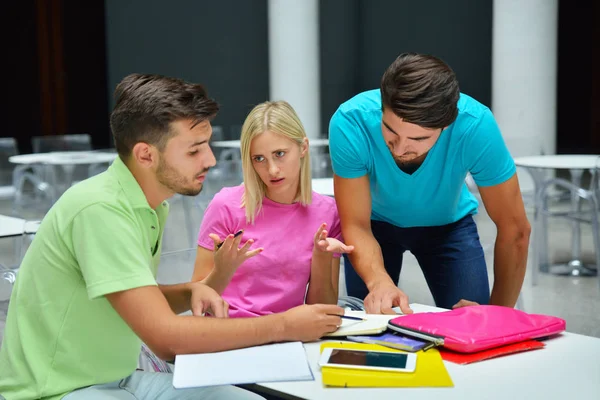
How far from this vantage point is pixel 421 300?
15.8 feet

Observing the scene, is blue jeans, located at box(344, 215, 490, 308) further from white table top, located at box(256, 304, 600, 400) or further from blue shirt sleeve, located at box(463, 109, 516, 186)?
white table top, located at box(256, 304, 600, 400)

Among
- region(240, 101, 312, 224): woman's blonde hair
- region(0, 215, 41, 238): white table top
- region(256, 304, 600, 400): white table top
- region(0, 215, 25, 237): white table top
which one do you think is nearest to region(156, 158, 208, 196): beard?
region(256, 304, 600, 400): white table top

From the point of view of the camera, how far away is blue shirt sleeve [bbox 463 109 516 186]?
2316mm

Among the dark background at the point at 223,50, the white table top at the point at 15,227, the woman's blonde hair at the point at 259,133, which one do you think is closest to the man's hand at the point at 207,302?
the woman's blonde hair at the point at 259,133

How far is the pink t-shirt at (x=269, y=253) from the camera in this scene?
2.44 m

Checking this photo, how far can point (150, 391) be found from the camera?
1.77 metres

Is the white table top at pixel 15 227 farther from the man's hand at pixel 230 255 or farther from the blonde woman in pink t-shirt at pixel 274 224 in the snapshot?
the man's hand at pixel 230 255

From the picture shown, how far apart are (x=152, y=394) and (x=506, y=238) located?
1249mm

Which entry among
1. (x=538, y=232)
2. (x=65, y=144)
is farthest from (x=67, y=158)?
(x=538, y=232)

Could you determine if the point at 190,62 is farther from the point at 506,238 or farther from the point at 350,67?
the point at 506,238

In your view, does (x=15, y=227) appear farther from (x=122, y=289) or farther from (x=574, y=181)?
(x=574, y=181)

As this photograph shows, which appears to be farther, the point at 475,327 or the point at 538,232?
the point at 538,232

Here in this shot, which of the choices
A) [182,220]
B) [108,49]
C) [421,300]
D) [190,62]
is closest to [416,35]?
[190,62]

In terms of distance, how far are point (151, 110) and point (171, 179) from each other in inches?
6.4
